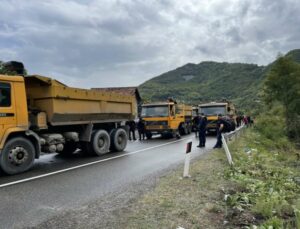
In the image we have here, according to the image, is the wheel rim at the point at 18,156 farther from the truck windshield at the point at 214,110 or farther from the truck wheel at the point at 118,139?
the truck windshield at the point at 214,110

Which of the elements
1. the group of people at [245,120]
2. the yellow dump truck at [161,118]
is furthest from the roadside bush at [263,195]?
the group of people at [245,120]

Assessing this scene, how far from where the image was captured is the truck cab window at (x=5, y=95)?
8.87m

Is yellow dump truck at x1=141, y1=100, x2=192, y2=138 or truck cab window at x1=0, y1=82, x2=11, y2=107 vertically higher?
truck cab window at x1=0, y1=82, x2=11, y2=107

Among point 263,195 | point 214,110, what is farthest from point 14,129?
Result: point 214,110

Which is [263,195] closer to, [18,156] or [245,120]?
[18,156]

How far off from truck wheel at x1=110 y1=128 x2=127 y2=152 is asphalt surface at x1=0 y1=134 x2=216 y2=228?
5.22 ft

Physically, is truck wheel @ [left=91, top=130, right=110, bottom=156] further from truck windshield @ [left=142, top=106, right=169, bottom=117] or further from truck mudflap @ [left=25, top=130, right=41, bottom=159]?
truck windshield @ [left=142, top=106, right=169, bottom=117]

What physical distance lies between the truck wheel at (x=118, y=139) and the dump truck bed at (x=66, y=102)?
62 cm

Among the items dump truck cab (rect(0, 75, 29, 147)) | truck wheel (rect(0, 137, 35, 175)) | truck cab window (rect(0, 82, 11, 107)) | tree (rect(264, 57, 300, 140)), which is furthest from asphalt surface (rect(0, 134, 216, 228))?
tree (rect(264, 57, 300, 140))

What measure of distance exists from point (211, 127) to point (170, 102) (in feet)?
13.3

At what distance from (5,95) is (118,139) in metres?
6.07

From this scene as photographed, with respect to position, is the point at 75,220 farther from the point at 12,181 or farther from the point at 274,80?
the point at 274,80

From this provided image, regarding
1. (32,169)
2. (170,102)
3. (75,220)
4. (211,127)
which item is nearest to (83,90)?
(32,169)

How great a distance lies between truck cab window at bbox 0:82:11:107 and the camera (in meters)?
8.87
